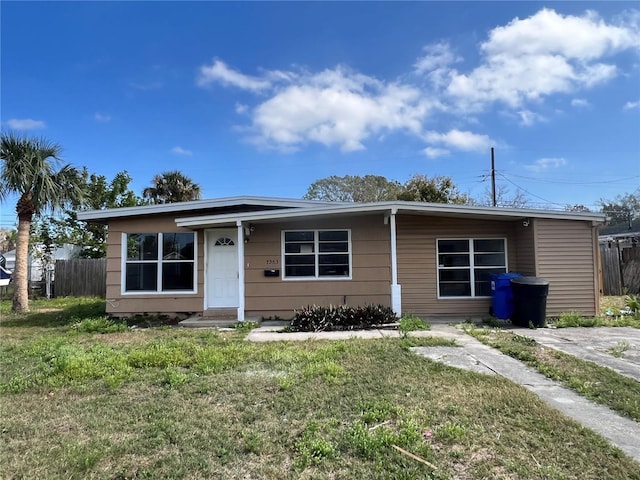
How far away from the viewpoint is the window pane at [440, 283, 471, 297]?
33.4 feet

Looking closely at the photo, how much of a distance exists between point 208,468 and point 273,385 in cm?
172

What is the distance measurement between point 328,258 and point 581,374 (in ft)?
19.7

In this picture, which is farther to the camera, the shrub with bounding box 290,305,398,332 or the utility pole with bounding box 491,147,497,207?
the utility pole with bounding box 491,147,497,207

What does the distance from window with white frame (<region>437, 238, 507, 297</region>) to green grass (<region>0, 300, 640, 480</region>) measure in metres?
4.86

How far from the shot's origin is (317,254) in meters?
9.84

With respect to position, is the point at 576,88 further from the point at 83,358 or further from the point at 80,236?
the point at 80,236

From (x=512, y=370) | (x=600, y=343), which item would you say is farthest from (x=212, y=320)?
(x=600, y=343)

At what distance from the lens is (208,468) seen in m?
2.72

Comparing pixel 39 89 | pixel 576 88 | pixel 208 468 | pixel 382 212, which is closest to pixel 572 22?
pixel 576 88

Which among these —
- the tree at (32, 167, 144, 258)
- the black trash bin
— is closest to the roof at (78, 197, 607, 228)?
the black trash bin

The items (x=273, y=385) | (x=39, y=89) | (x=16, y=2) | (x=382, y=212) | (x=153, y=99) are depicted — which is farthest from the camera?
(x=153, y=99)

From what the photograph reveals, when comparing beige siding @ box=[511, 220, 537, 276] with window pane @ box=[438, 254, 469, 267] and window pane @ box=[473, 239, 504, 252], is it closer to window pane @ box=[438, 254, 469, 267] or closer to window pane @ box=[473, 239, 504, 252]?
window pane @ box=[473, 239, 504, 252]

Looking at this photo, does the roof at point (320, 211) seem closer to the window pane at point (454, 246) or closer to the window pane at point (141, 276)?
the window pane at point (454, 246)

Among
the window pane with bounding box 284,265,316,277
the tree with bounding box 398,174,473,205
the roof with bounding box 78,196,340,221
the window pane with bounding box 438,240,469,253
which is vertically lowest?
the window pane with bounding box 284,265,316,277
